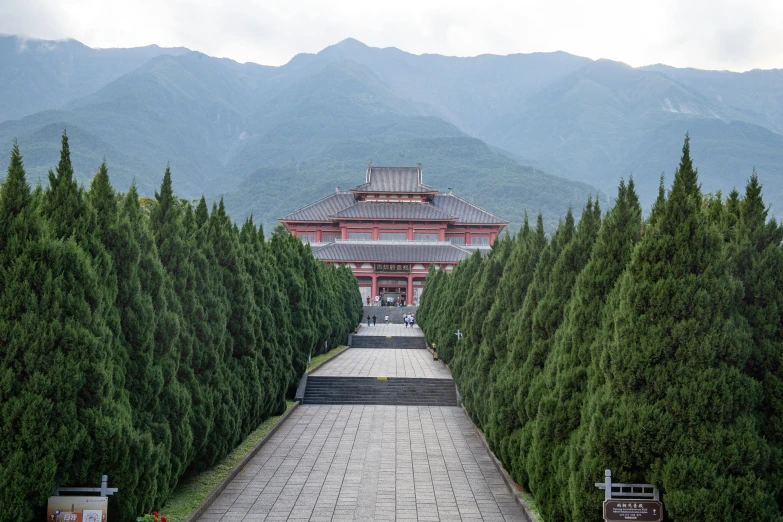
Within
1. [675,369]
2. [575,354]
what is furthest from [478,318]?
[675,369]

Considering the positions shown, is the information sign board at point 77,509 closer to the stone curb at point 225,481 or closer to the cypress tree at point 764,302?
the stone curb at point 225,481

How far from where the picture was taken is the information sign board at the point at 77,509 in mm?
6219

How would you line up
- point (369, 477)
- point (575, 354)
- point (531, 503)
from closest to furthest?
point (575, 354)
point (531, 503)
point (369, 477)

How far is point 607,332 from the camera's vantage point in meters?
7.00

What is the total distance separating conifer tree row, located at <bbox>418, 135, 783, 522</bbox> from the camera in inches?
241

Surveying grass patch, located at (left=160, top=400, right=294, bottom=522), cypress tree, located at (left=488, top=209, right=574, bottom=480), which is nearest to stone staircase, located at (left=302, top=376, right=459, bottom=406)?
grass patch, located at (left=160, top=400, right=294, bottom=522)

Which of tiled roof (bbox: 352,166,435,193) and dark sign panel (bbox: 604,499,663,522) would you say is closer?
dark sign panel (bbox: 604,499,663,522)

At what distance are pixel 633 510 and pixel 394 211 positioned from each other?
165 feet

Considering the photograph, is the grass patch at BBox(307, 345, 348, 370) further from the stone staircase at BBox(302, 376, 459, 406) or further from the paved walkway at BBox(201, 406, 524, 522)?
the paved walkway at BBox(201, 406, 524, 522)

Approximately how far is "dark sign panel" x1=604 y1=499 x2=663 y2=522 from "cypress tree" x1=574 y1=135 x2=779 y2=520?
14 cm

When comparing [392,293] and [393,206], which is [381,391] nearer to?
[392,293]

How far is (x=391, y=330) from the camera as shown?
135ft

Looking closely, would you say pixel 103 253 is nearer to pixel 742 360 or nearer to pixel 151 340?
pixel 151 340

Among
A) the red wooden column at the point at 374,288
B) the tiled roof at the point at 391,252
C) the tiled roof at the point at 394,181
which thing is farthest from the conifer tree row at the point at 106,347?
the tiled roof at the point at 394,181
